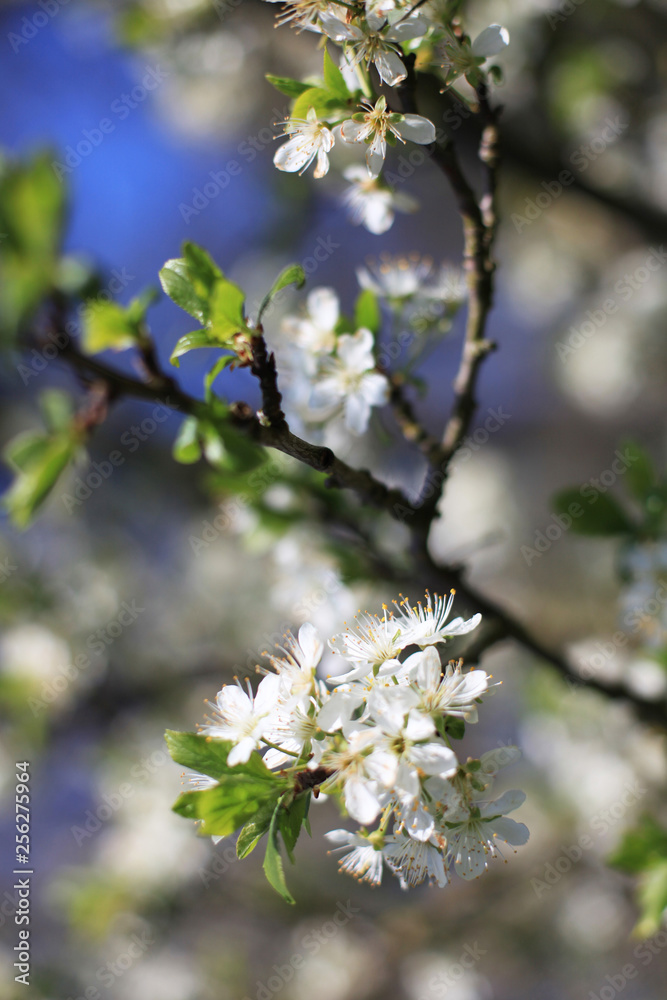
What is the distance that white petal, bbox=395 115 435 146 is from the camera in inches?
30.0

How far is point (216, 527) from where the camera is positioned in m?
2.69

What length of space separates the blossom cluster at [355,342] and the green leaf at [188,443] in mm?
200

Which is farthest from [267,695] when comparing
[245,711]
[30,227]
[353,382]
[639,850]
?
[30,227]

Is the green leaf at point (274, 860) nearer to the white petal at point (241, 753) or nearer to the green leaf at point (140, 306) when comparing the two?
the white petal at point (241, 753)

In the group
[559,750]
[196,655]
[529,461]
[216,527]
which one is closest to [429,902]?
[559,750]

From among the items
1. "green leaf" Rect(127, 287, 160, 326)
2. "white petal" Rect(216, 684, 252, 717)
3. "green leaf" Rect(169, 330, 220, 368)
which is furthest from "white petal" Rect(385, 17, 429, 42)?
"white petal" Rect(216, 684, 252, 717)

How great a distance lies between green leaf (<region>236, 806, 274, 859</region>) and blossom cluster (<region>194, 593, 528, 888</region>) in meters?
0.05

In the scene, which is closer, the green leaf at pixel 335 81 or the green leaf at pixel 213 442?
the green leaf at pixel 335 81

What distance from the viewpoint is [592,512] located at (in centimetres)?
129

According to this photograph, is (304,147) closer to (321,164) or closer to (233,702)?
(321,164)

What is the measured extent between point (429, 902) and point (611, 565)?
1698 millimetres

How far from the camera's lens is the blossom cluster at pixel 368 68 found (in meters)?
0.73

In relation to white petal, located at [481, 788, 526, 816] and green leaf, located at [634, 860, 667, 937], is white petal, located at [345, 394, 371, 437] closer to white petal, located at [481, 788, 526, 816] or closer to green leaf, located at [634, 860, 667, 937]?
white petal, located at [481, 788, 526, 816]

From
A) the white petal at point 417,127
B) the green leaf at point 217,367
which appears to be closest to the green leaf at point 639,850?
the green leaf at point 217,367
